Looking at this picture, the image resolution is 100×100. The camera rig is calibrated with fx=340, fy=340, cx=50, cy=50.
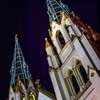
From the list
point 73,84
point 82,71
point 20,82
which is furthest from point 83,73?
point 20,82

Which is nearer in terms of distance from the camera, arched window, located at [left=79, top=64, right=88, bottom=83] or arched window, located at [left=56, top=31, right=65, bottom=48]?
arched window, located at [left=79, top=64, right=88, bottom=83]

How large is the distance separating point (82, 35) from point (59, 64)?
2891mm

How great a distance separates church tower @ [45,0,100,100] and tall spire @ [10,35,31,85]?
22.0 ft

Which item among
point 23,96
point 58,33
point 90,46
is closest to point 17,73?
point 23,96

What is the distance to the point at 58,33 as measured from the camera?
1054 inches

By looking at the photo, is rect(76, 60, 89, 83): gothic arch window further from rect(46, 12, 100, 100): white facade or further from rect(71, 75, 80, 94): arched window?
rect(71, 75, 80, 94): arched window

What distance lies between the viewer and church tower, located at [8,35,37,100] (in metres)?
27.0

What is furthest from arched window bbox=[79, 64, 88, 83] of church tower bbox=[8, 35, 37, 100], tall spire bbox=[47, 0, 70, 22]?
tall spire bbox=[47, 0, 70, 22]

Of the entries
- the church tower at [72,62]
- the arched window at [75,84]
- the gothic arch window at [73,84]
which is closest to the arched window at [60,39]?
the church tower at [72,62]

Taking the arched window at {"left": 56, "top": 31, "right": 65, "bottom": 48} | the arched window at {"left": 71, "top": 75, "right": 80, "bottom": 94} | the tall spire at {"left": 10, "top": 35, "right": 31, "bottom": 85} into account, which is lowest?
the arched window at {"left": 71, "top": 75, "right": 80, "bottom": 94}

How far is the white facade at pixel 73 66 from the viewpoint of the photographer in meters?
19.7

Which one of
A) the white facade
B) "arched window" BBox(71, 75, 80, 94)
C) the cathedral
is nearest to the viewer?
the white facade

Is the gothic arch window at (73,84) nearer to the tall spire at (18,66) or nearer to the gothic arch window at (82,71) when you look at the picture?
the gothic arch window at (82,71)

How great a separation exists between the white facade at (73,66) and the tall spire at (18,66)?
7210 mm
